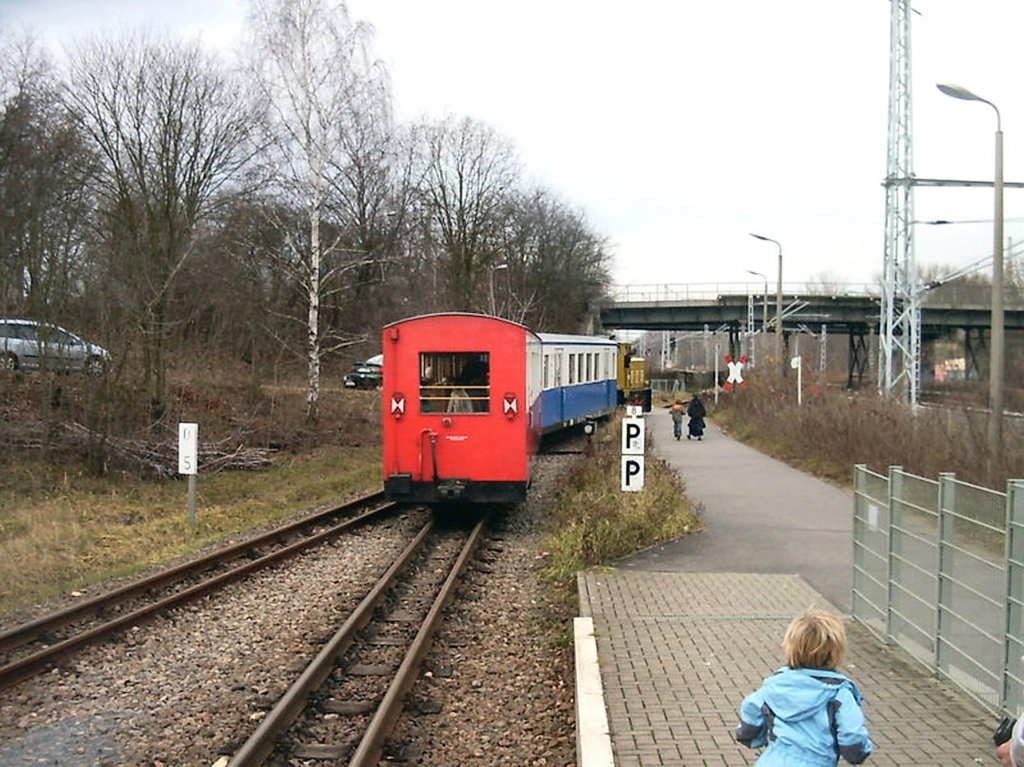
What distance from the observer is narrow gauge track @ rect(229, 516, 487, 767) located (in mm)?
6363

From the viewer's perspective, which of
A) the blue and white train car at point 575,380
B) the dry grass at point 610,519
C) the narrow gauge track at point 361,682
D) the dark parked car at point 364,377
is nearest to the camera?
the narrow gauge track at point 361,682

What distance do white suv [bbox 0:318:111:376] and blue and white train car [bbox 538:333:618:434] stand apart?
8649mm

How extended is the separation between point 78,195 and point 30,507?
8.81m

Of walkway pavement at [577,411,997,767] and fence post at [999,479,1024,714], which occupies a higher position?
fence post at [999,479,1024,714]

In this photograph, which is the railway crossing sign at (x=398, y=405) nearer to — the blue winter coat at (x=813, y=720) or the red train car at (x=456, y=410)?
the red train car at (x=456, y=410)

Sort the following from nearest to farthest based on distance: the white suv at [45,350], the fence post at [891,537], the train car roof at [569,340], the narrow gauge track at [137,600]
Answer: the fence post at [891,537], the narrow gauge track at [137,600], the white suv at [45,350], the train car roof at [569,340]

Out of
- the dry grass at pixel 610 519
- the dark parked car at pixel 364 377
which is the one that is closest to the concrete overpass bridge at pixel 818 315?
the dark parked car at pixel 364 377

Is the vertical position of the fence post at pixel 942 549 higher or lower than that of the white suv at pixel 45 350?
lower

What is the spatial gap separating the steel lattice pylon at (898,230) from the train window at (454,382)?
52.3ft

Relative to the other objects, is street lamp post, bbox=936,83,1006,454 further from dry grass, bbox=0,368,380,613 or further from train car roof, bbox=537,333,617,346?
dry grass, bbox=0,368,380,613

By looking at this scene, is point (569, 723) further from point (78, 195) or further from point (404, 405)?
point (78, 195)

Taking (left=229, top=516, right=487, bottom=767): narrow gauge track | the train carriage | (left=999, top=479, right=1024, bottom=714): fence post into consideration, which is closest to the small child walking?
(left=999, top=479, right=1024, bottom=714): fence post

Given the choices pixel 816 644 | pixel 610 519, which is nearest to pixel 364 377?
pixel 610 519

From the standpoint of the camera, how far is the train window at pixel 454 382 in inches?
596
